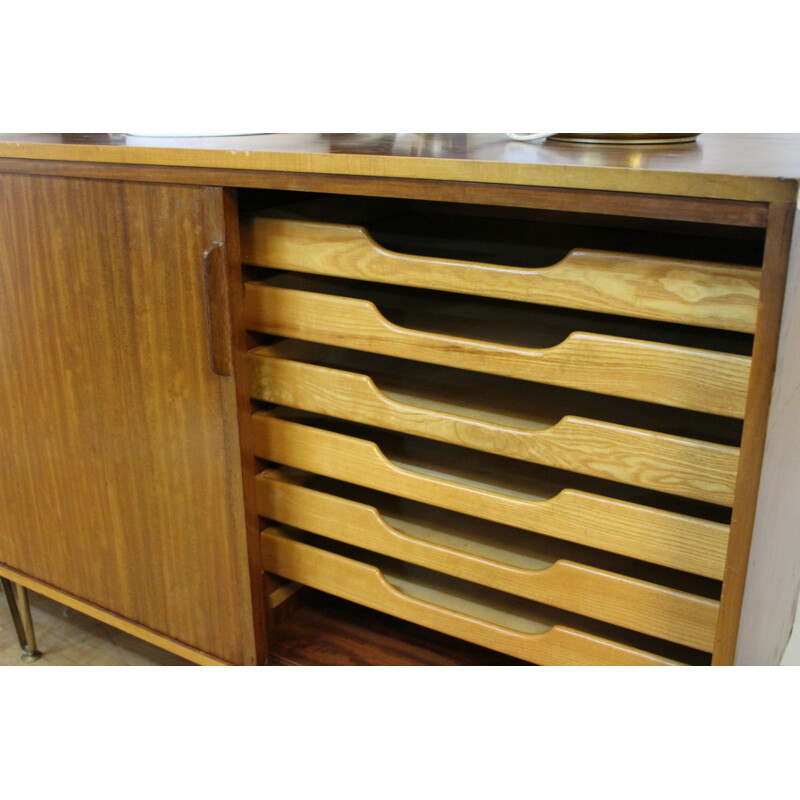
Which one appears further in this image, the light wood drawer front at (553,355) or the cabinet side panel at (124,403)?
the cabinet side panel at (124,403)

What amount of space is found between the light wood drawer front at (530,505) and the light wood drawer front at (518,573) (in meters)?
0.03

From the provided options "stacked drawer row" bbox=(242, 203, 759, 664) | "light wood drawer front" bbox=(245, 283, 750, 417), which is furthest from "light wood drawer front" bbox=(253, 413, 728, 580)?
"light wood drawer front" bbox=(245, 283, 750, 417)

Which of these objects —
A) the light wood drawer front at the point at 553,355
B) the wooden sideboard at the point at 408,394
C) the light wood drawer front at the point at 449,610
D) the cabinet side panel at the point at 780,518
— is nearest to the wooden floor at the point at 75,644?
the wooden sideboard at the point at 408,394

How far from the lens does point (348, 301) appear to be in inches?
33.6

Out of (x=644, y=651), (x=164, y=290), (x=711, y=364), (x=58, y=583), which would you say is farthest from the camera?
(x=58, y=583)

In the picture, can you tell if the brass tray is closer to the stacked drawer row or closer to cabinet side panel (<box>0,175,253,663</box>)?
the stacked drawer row

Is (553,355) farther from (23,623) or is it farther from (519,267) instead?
(23,623)

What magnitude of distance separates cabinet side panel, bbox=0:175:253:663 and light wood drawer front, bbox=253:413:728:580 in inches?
2.7

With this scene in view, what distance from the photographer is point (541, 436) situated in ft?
2.55

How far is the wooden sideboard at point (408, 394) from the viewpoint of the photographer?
0.67 meters

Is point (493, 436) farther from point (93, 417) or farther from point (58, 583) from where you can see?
point (58, 583)

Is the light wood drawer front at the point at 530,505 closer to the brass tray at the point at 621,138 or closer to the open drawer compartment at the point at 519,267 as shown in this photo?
the open drawer compartment at the point at 519,267

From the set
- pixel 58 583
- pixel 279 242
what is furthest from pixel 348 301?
pixel 58 583

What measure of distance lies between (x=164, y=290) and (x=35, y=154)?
0.22m
